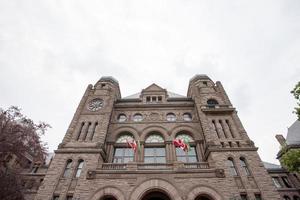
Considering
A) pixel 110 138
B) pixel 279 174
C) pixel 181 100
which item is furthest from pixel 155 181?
pixel 279 174

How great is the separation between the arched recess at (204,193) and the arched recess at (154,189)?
3.22 ft

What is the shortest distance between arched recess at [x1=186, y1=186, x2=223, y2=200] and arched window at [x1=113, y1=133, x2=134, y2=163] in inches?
282

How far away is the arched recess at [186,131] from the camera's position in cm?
2042

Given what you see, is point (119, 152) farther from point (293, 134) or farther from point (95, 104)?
point (293, 134)

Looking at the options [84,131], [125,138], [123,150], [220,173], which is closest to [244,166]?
[220,173]

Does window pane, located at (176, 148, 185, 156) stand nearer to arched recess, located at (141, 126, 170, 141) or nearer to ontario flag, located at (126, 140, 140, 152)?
arched recess, located at (141, 126, 170, 141)

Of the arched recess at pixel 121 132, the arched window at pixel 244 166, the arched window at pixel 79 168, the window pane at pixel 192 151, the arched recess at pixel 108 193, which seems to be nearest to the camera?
the arched recess at pixel 108 193

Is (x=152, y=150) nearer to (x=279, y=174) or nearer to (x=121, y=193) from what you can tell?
(x=121, y=193)

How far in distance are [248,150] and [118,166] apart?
12019 millimetres

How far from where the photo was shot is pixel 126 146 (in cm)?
2019

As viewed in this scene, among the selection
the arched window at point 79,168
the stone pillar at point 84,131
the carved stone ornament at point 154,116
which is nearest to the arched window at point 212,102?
the carved stone ornament at point 154,116

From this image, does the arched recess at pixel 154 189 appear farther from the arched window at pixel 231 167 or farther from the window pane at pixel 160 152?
the arched window at pixel 231 167

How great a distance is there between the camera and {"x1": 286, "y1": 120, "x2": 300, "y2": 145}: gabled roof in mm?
27675

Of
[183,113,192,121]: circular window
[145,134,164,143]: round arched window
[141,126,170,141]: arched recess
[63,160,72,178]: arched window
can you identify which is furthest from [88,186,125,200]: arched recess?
[183,113,192,121]: circular window
